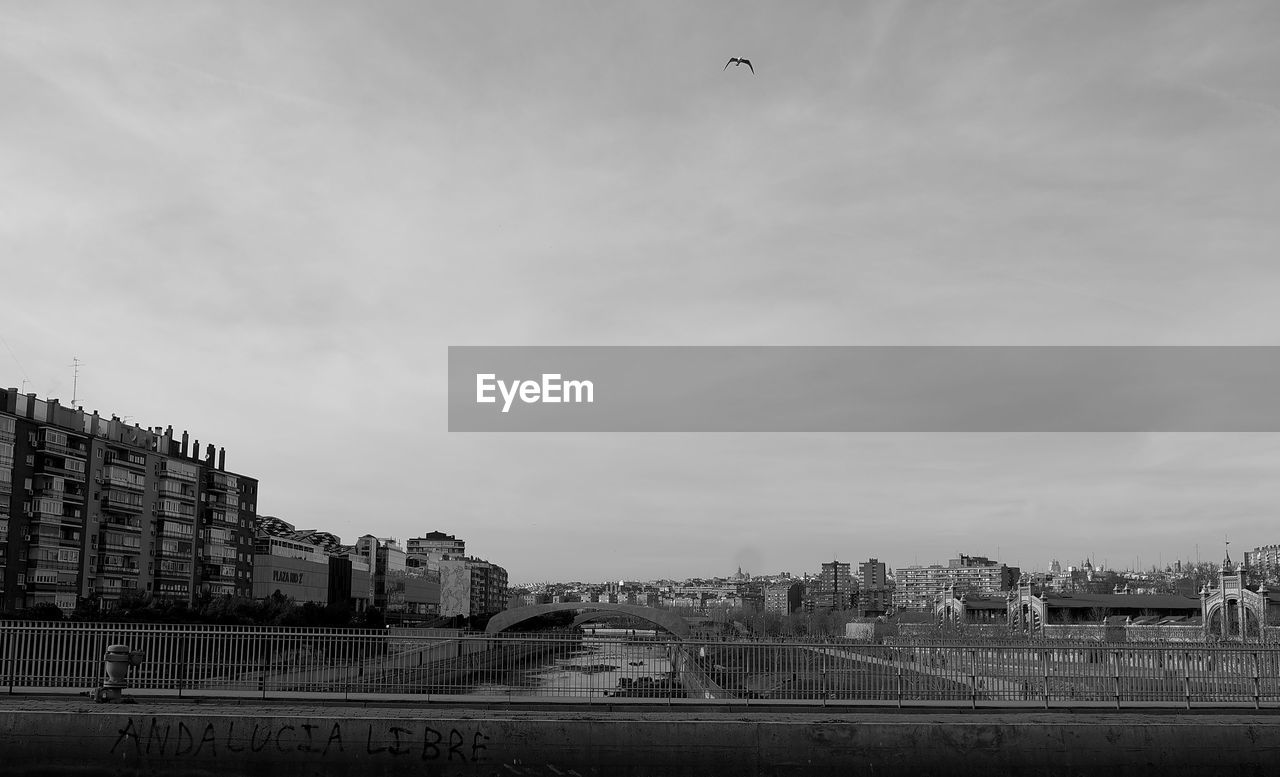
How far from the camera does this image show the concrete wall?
22.5 metres

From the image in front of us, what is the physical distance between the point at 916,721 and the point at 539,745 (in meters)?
7.79

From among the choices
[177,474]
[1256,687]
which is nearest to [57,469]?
[177,474]

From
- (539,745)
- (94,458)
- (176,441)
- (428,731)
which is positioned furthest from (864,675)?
(176,441)

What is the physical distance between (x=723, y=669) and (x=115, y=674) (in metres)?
14.7

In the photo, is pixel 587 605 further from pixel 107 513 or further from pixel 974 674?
pixel 974 674

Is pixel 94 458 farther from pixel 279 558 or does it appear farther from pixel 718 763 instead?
pixel 718 763

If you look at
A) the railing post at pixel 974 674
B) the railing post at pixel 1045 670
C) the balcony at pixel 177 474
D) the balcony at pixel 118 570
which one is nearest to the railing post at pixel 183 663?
the railing post at pixel 974 674

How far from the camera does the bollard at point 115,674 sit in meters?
24.5

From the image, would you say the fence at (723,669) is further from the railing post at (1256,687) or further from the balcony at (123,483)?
the balcony at (123,483)

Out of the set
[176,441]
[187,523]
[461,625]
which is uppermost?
[176,441]

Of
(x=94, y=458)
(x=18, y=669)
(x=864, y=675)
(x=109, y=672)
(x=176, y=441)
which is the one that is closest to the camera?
(x=109, y=672)

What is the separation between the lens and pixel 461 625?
17438 centimetres

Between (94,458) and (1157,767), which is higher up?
(94,458)

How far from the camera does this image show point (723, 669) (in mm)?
29812
